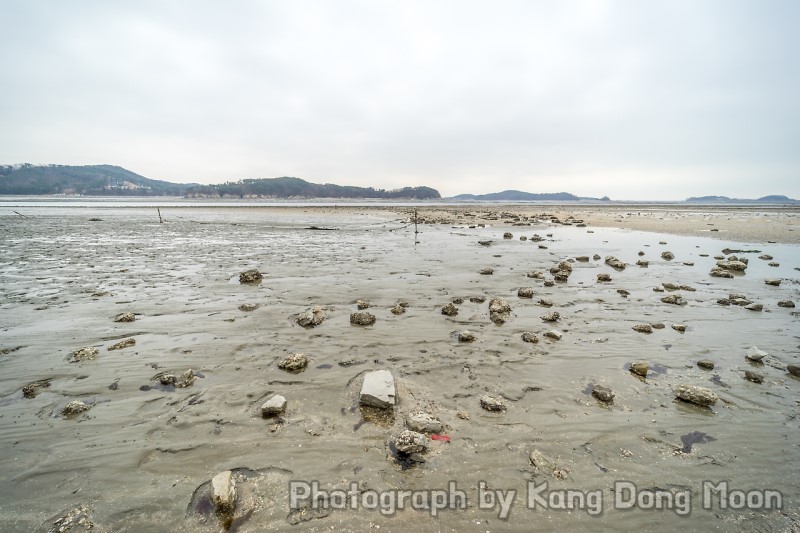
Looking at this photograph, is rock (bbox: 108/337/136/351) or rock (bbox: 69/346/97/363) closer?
rock (bbox: 69/346/97/363)

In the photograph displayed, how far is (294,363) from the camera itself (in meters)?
6.04

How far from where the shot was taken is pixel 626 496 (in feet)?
11.4

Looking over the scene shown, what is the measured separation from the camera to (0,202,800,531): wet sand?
3348mm

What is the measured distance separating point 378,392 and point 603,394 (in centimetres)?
366

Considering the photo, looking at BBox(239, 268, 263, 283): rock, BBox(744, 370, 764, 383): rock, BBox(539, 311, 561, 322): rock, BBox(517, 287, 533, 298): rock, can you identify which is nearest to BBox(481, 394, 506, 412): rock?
BBox(539, 311, 561, 322): rock

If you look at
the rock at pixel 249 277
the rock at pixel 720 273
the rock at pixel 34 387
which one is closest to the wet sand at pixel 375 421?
the rock at pixel 34 387

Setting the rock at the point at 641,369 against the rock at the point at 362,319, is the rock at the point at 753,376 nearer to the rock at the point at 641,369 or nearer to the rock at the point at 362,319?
the rock at the point at 641,369

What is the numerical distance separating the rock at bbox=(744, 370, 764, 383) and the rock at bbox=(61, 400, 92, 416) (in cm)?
1122

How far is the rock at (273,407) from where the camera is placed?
4680 mm

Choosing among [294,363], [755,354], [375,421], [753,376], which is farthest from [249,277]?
[755,354]

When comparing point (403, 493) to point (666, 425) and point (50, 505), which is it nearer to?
point (50, 505)

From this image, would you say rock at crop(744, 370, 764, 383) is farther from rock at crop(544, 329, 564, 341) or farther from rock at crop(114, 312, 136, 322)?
rock at crop(114, 312, 136, 322)

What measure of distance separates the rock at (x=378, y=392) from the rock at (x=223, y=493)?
1996mm

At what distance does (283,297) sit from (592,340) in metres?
9.08
